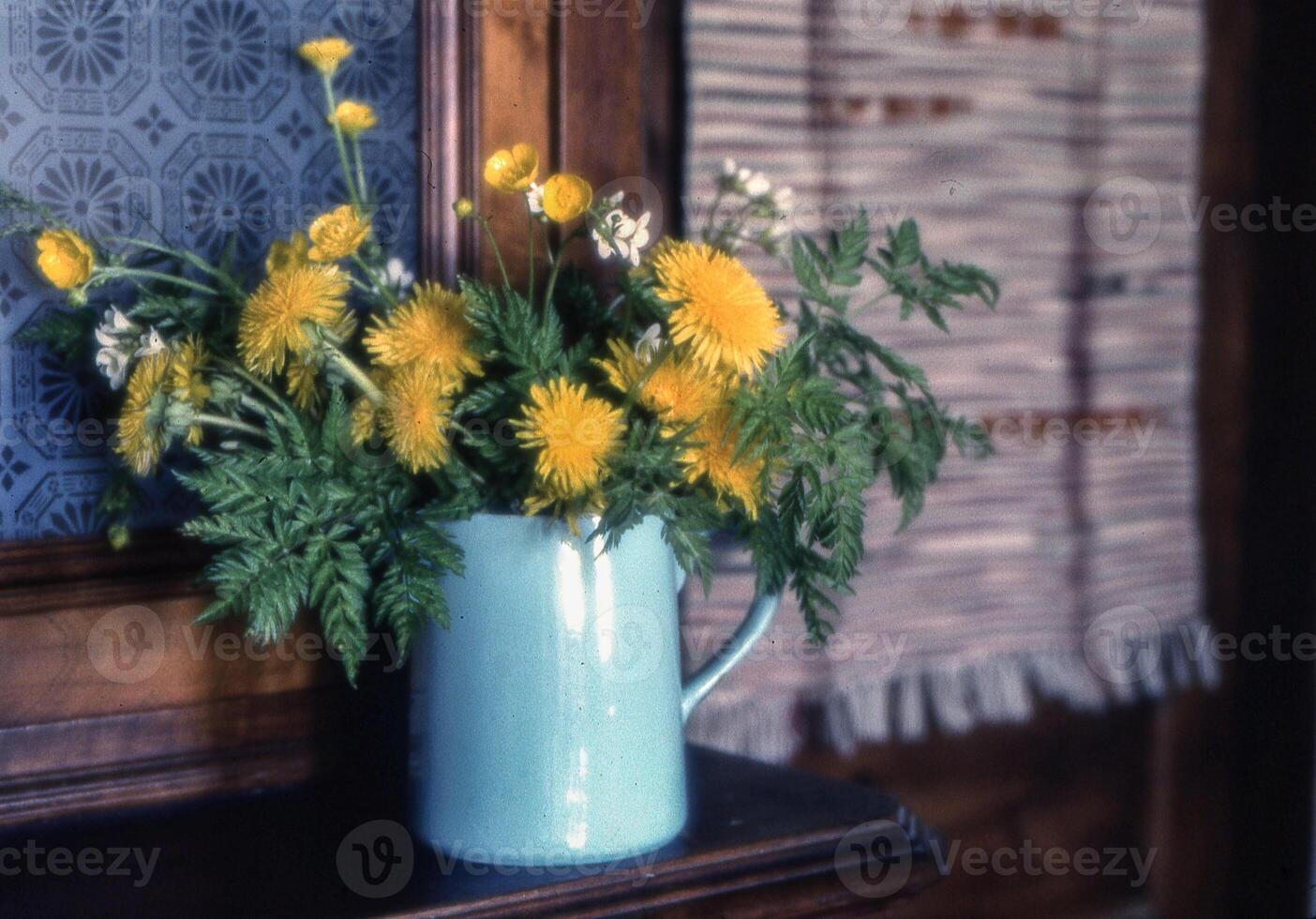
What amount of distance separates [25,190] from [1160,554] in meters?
1.11

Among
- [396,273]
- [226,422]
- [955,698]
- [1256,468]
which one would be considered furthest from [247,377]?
[1256,468]

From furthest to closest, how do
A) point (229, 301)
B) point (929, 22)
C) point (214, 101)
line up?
1. point (929, 22)
2. point (214, 101)
3. point (229, 301)

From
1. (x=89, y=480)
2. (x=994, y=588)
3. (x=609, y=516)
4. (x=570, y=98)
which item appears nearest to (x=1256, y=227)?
(x=994, y=588)

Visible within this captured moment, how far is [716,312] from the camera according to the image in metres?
0.70

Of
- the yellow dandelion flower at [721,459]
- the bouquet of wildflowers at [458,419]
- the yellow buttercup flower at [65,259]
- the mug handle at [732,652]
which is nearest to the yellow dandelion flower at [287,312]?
the bouquet of wildflowers at [458,419]

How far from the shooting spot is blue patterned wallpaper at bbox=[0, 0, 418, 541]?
0.86 meters

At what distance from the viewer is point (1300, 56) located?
1447 mm

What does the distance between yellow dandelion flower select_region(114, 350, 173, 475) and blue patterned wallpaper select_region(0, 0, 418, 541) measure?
151 mm

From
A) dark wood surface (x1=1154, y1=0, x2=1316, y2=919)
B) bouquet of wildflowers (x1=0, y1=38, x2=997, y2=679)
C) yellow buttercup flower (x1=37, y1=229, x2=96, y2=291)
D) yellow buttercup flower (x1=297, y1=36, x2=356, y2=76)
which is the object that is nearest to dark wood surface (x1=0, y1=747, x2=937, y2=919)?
bouquet of wildflowers (x1=0, y1=38, x2=997, y2=679)

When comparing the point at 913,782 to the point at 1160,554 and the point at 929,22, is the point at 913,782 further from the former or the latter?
the point at 929,22

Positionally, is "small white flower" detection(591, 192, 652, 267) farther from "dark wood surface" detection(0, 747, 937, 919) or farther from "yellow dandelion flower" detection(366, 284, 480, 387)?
"dark wood surface" detection(0, 747, 937, 919)

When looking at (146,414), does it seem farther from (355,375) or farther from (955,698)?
(955,698)

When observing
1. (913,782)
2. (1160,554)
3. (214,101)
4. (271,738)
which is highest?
(214,101)

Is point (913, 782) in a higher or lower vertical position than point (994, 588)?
lower
